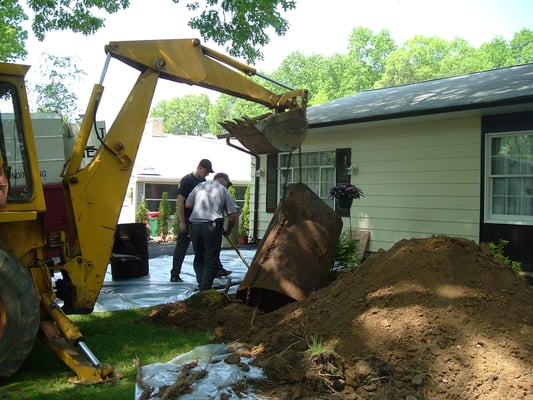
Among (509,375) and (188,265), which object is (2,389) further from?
(188,265)

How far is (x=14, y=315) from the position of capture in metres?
3.99

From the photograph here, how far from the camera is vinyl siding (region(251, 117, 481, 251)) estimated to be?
9305 mm

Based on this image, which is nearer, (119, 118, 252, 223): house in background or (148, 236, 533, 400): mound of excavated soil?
(148, 236, 533, 400): mound of excavated soil

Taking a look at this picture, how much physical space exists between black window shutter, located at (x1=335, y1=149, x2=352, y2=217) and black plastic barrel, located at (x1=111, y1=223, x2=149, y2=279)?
173 inches

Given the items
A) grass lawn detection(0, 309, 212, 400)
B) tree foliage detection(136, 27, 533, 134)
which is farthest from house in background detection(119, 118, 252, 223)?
tree foliage detection(136, 27, 533, 134)

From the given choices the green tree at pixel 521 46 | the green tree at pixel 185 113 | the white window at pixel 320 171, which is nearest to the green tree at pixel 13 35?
the white window at pixel 320 171

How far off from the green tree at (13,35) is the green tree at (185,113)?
52543mm

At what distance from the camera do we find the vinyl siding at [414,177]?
30.5ft

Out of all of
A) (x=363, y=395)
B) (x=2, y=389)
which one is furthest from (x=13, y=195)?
(x=363, y=395)

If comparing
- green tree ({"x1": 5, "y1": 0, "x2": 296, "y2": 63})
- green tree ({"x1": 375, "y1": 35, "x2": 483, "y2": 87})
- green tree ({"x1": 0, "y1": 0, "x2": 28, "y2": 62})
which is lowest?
green tree ({"x1": 5, "y1": 0, "x2": 296, "y2": 63})

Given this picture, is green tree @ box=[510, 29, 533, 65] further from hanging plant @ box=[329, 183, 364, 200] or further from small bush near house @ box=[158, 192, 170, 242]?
hanging plant @ box=[329, 183, 364, 200]

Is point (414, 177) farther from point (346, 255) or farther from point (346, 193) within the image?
point (346, 255)

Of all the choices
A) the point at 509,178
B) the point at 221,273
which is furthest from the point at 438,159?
the point at 221,273

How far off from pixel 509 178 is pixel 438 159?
1369 mm
